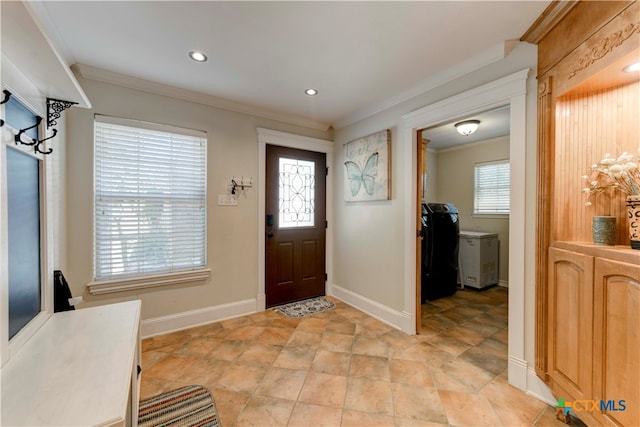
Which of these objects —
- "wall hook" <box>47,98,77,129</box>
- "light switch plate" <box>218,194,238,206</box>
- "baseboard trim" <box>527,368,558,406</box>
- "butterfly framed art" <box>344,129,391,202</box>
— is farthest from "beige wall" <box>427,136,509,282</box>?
"wall hook" <box>47,98,77,129</box>

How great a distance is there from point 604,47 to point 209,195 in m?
3.04

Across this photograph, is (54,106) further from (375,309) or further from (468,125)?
(468,125)

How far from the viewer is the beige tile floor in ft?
5.03

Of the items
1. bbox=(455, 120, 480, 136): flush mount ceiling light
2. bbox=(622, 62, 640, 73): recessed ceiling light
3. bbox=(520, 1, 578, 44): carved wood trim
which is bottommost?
bbox=(622, 62, 640, 73): recessed ceiling light

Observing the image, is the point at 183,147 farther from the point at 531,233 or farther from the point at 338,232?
the point at 531,233

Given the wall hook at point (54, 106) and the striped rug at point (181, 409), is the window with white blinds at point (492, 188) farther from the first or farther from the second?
the wall hook at point (54, 106)

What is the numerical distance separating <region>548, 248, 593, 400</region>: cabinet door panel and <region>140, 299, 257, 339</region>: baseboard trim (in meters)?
2.67

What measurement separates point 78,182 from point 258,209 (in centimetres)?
159

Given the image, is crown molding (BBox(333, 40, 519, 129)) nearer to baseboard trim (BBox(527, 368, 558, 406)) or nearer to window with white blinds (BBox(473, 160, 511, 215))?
baseboard trim (BBox(527, 368, 558, 406))

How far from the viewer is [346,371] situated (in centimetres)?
194

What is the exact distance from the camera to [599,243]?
1.38 metres

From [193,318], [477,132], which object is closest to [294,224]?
[193,318]

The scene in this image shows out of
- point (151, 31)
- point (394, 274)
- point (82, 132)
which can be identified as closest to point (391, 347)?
point (394, 274)

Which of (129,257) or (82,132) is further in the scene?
(129,257)
